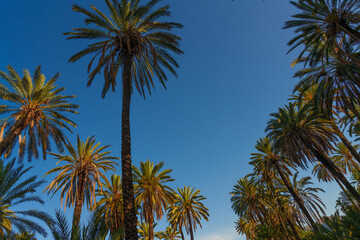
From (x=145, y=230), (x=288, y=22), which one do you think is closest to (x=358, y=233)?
(x=288, y=22)

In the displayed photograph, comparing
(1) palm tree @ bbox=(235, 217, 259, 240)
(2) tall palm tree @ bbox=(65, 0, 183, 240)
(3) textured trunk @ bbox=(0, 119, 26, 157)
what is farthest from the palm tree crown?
(1) palm tree @ bbox=(235, 217, 259, 240)

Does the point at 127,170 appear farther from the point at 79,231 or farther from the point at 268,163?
the point at 268,163

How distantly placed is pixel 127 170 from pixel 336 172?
20.5m

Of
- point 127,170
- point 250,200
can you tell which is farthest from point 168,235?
point 127,170

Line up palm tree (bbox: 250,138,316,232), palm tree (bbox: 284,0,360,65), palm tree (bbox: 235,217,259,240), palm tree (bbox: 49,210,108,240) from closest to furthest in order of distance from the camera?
palm tree (bbox: 49,210,108,240), palm tree (bbox: 284,0,360,65), palm tree (bbox: 250,138,316,232), palm tree (bbox: 235,217,259,240)

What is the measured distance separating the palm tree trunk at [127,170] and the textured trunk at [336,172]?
1985cm

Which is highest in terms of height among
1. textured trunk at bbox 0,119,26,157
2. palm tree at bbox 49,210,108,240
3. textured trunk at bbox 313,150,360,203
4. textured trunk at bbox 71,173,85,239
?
textured trunk at bbox 0,119,26,157

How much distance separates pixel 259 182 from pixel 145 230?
21.7 metres

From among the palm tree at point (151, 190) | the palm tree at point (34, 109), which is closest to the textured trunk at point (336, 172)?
the palm tree at point (151, 190)

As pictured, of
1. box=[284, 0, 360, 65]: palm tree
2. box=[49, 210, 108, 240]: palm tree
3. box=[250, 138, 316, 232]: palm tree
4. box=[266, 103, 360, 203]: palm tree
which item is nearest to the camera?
box=[49, 210, 108, 240]: palm tree

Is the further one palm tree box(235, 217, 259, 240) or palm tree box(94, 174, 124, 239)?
palm tree box(235, 217, 259, 240)

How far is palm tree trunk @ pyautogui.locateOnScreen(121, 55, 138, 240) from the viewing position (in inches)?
311

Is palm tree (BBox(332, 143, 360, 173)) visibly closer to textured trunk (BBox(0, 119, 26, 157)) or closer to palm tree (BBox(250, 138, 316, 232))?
palm tree (BBox(250, 138, 316, 232))

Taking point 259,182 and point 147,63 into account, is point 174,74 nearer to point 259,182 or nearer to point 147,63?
point 147,63
